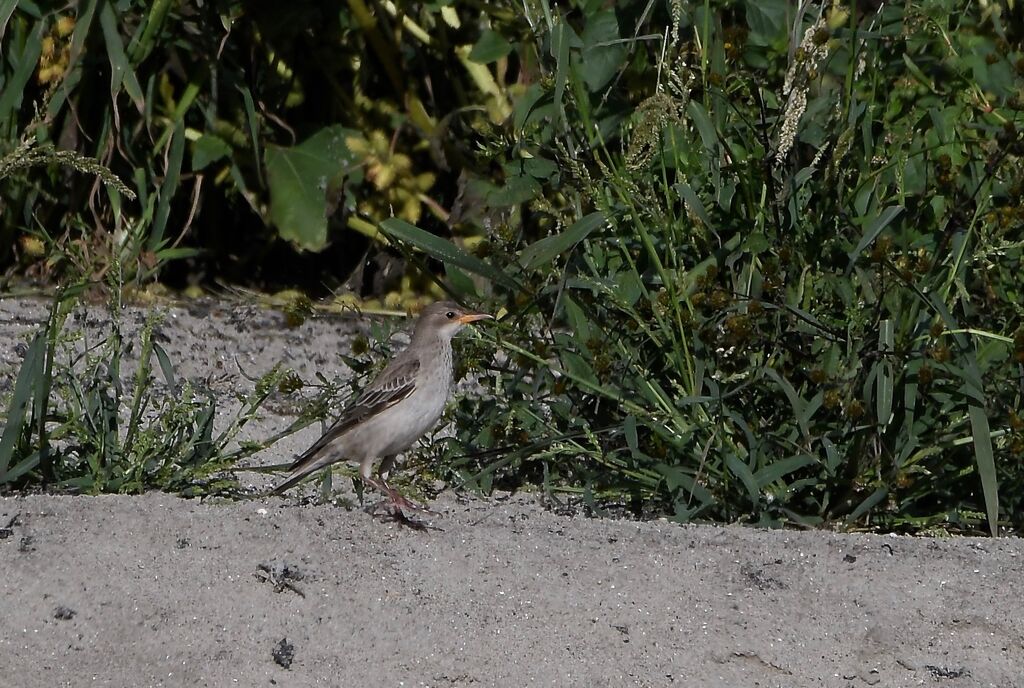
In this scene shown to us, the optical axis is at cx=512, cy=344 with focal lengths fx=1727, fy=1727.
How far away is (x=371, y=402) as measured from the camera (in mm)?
6438

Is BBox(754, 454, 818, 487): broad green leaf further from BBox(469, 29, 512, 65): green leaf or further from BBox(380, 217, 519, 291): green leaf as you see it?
BBox(469, 29, 512, 65): green leaf

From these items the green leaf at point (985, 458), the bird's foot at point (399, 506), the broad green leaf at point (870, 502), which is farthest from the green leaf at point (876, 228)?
the bird's foot at point (399, 506)

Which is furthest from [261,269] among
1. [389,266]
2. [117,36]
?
[117,36]

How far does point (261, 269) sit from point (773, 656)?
597 centimetres

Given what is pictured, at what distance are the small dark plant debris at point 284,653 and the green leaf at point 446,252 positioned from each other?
1751 mm

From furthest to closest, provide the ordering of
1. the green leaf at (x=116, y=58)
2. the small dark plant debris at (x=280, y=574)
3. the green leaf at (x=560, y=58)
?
1. the green leaf at (x=116, y=58)
2. the green leaf at (x=560, y=58)
3. the small dark plant debris at (x=280, y=574)

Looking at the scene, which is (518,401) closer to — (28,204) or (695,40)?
(695,40)

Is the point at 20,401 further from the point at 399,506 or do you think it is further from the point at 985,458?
the point at 985,458

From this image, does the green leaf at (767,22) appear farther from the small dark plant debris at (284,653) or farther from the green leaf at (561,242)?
the small dark plant debris at (284,653)

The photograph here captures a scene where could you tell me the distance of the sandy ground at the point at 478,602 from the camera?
4.61m

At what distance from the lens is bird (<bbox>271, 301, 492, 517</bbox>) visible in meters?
6.39

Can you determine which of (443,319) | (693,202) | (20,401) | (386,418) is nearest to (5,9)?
(443,319)

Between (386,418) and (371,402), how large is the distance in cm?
10

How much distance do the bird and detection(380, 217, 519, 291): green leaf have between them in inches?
11.8
